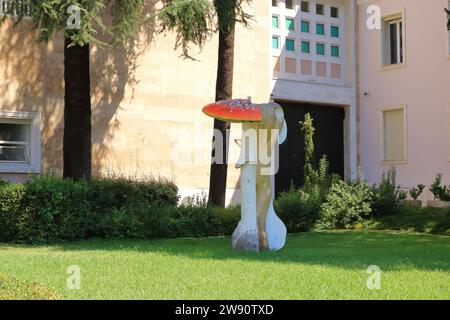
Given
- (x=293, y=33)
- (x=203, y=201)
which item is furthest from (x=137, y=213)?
(x=293, y=33)

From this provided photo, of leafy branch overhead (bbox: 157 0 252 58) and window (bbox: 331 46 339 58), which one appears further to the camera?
window (bbox: 331 46 339 58)

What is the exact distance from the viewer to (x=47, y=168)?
59.8 feet

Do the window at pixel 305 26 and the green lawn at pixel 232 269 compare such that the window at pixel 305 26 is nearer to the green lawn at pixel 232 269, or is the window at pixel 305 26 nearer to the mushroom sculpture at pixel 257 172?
the green lawn at pixel 232 269

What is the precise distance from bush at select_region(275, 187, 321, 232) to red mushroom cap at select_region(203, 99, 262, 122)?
5.51 m

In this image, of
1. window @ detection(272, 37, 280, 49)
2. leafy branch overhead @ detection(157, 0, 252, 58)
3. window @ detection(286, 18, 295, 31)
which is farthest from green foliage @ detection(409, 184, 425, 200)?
leafy branch overhead @ detection(157, 0, 252, 58)

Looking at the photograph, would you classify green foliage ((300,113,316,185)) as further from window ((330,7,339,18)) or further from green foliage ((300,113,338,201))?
window ((330,7,339,18))

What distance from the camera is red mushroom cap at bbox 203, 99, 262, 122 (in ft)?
39.6

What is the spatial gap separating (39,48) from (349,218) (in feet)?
28.7

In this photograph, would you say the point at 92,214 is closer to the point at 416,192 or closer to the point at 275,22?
the point at 416,192

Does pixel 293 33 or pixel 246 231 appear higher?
pixel 293 33

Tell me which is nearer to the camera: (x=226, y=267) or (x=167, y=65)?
(x=226, y=267)

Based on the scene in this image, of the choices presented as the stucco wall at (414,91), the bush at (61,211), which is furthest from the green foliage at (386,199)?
the bush at (61,211)
